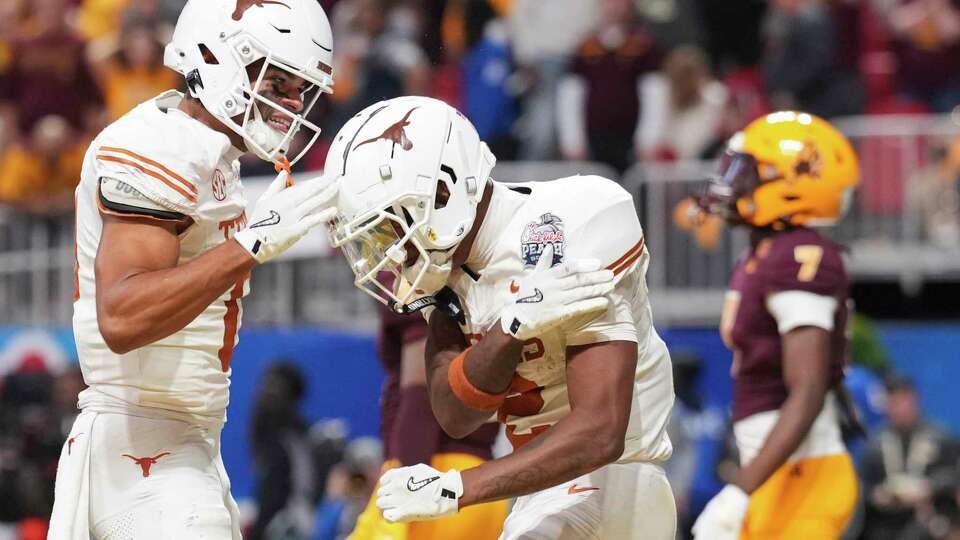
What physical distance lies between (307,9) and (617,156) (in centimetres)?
587

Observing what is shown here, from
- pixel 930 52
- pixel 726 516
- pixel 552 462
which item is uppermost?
pixel 930 52

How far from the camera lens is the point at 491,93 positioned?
10492 mm

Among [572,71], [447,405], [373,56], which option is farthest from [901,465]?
[447,405]

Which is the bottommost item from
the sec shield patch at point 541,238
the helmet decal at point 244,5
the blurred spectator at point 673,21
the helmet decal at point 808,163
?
the sec shield patch at point 541,238

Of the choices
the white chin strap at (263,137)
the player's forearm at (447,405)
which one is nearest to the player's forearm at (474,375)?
the player's forearm at (447,405)

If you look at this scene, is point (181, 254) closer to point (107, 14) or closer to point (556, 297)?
point (556, 297)

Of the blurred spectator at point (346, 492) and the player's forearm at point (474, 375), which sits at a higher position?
the player's forearm at point (474, 375)

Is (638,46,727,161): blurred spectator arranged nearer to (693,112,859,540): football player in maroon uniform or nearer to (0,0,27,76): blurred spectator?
(693,112,859,540): football player in maroon uniform

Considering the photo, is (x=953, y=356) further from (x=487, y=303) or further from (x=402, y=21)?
(x=487, y=303)

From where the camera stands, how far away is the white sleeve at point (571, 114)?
1028 centimetres

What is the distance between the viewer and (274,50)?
4375 millimetres

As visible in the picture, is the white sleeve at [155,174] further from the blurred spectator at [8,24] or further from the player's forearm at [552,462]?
the blurred spectator at [8,24]

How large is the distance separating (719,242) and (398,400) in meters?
4.52

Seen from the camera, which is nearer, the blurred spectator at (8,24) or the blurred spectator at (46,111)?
the blurred spectator at (46,111)
